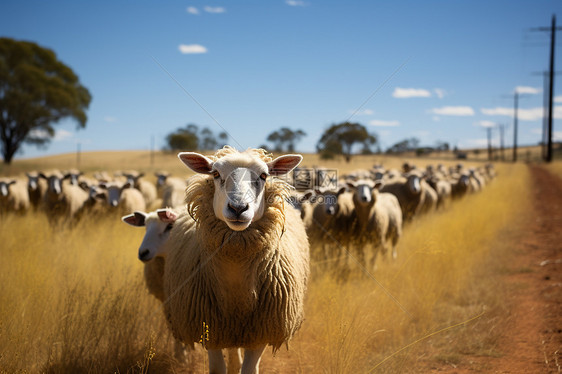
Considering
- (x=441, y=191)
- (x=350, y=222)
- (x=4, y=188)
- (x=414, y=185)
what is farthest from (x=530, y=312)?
(x=4, y=188)

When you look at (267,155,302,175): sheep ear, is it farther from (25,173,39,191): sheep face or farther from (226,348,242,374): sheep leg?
(25,173,39,191): sheep face

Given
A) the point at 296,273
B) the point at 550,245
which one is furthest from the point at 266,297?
the point at 550,245

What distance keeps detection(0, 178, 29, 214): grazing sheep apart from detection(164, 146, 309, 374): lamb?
32.0 feet

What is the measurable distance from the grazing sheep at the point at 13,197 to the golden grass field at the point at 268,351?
14.8 ft

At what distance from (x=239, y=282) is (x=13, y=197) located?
36.1ft

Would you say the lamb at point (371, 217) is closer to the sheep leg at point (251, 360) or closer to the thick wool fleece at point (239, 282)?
the thick wool fleece at point (239, 282)

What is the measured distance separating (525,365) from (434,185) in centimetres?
1339

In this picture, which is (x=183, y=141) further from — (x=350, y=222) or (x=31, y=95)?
(x=350, y=222)

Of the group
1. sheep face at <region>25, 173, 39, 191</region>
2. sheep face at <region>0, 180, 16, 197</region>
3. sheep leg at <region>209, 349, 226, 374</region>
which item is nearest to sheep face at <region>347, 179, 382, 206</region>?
sheep leg at <region>209, 349, 226, 374</region>

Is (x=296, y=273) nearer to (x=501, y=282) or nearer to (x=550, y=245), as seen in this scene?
(x=501, y=282)

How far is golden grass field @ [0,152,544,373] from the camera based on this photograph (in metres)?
3.72

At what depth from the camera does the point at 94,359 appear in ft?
12.2

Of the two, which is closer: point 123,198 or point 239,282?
point 239,282

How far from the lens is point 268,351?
4.50 meters
